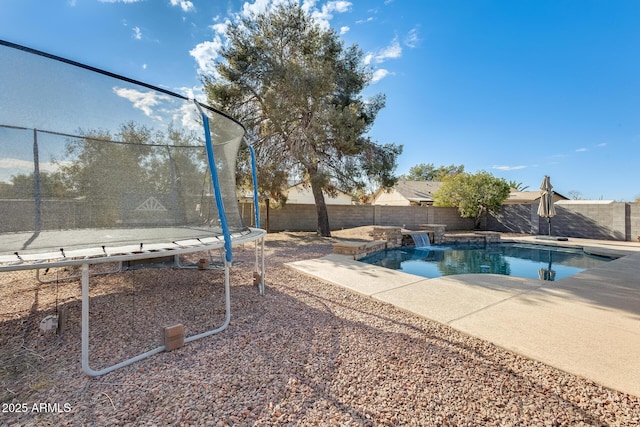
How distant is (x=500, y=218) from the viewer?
15031mm

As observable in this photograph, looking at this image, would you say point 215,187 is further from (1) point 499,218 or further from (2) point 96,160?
(1) point 499,218

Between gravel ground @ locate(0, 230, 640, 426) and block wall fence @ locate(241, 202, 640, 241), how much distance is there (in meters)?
8.07

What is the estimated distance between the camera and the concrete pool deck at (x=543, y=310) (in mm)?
2260

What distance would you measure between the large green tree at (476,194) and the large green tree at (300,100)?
236 inches

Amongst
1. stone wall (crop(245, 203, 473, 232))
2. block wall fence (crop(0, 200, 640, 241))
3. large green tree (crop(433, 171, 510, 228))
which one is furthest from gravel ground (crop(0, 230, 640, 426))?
large green tree (crop(433, 171, 510, 228))

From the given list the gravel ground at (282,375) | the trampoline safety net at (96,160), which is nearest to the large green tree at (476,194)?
the gravel ground at (282,375)

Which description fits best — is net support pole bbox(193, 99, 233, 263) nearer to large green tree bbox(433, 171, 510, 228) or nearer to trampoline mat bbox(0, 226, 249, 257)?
trampoline mat bbox(0, 226, 249, 257)

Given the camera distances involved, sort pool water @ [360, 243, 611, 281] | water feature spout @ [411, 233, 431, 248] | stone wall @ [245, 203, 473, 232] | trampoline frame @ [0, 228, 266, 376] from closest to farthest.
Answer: trampoline frame @ [0, 228, 266, 376]
pool water @ [360, 243, 611, 281]
water feature spout @ [411, 233, 431, 248]
stone wall @ [245, 203, 473, 232]

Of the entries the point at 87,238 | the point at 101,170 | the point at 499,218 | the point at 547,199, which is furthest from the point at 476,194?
the point at 87,238

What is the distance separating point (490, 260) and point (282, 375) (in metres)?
8.47

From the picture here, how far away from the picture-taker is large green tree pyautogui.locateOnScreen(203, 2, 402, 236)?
30.4ft

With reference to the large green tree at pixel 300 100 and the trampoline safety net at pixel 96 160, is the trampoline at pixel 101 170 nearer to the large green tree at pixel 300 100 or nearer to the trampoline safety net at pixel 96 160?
the trampoline safety net at pixel 96 160

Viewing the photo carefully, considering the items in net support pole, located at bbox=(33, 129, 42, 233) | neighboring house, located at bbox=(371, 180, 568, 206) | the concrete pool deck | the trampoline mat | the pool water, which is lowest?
the pool water

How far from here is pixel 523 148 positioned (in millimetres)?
20375
